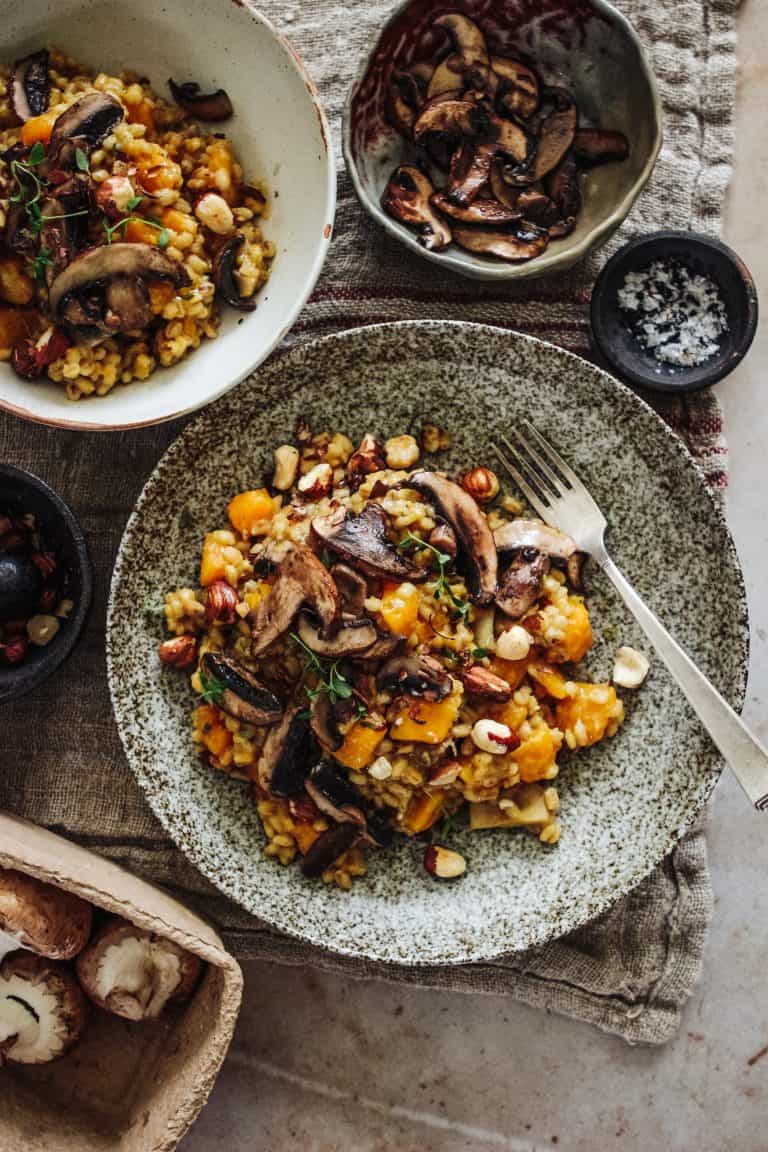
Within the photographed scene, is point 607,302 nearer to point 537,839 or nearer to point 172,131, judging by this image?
point 172,131

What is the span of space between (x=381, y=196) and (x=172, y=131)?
0.48 meters

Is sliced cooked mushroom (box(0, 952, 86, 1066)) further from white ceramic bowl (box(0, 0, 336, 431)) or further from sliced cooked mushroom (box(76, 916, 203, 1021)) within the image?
white ceramic bowl (box(0, 0, 336, 431))

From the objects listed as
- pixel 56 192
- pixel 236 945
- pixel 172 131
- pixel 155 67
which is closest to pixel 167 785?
pixel 236 945

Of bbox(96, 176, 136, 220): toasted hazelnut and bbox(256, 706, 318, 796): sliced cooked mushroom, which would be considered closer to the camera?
bbox(96, 176, 136, 220): toasted hazelnut

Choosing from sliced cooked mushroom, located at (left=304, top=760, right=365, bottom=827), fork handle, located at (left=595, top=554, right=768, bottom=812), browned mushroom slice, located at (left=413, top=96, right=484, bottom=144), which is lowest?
sliced cooked mushroom, located at (left=304, top=760, right=365, bottom=827)

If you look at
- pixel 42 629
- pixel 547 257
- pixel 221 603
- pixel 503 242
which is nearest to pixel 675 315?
pixel 547 257

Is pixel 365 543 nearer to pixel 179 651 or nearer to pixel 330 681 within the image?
pixel 330 681

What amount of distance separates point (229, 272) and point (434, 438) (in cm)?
57

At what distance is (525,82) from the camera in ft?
7.55

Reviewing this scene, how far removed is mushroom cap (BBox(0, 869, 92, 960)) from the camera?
80.4 inches

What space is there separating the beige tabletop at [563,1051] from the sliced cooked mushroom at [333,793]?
665 millimetres

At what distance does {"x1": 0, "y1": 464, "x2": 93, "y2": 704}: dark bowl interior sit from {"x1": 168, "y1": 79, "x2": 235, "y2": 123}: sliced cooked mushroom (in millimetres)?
863

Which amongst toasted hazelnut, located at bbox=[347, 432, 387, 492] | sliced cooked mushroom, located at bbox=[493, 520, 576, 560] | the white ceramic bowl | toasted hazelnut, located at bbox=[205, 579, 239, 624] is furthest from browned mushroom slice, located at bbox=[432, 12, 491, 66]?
toasted hazelnut, located at bbox=[205, 579, 239, 624]

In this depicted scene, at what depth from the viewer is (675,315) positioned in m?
2.37
